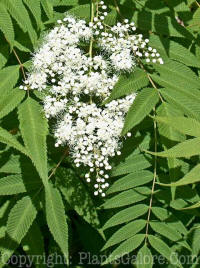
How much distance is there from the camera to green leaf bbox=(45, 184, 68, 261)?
2545 mm

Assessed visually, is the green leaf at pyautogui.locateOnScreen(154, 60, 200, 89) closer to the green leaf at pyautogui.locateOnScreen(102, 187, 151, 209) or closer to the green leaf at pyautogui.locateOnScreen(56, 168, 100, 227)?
the green leaf at pyautogui.locateOnScreen(102, 187, 151, 209)

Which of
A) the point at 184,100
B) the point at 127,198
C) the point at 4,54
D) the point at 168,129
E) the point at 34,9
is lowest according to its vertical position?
the point at 127,198

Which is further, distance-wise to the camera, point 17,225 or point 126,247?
point 126,247

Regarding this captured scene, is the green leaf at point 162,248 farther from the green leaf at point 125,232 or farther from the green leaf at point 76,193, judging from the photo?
the green leaf at point 76,193

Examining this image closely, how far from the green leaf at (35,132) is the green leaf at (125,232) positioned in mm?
735

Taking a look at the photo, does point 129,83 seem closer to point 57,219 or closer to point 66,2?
point 66,2

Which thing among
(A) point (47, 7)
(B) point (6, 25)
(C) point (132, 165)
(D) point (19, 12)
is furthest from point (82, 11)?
(C) point (132, 165)

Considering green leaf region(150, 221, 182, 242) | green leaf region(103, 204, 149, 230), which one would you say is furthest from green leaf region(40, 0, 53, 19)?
green leaf region(150, 221, 182, 242)

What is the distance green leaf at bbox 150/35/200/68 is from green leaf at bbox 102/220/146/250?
3.75ft

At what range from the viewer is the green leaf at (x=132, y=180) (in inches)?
112

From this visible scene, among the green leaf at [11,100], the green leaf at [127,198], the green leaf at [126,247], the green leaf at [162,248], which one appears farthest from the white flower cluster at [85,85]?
the green leaf at [162,248]

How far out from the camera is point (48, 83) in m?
2.84

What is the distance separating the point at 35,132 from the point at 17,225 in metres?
0.63

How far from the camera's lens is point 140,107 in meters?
2.51
